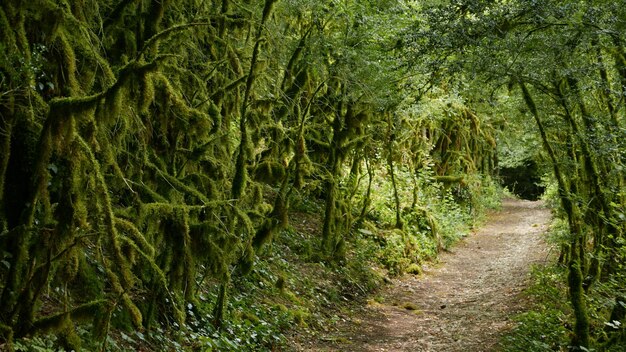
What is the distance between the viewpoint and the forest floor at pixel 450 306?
33.1ft

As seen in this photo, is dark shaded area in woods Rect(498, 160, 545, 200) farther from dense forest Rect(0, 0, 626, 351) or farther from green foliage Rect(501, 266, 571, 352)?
green foliage Rect(501, 266, 571, 352)

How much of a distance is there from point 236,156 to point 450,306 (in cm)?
648

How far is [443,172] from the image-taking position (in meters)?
25.3

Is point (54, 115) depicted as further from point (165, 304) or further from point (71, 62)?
point (165, 304)

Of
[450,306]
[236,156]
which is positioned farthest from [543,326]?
[236,156]

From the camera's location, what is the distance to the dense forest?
4.40 metres

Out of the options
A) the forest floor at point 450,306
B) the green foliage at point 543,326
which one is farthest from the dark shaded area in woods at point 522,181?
the green foliage at point 543,326

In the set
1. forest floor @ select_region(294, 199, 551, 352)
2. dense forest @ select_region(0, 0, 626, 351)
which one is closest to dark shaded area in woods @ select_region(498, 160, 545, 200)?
forest floor @ select_region(294, 199, 551, 352)

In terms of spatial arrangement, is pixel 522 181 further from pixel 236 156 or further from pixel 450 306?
pixel 236 156

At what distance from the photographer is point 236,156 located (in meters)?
10.5

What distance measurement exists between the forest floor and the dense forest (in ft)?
2.20

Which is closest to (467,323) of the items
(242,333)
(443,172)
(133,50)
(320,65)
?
(242,333)

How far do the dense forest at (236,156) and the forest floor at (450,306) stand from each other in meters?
0.67

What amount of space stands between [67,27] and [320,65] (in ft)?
26.2
